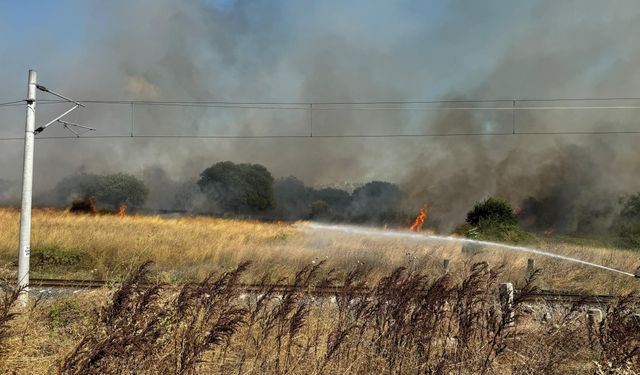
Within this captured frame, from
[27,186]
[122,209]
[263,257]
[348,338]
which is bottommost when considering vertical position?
[263,257]

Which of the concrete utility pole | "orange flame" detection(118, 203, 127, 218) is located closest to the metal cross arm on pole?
the concrete utility pole

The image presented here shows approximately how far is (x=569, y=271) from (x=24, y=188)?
14.6m

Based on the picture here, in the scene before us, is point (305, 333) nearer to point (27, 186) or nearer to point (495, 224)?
point (27, 186)

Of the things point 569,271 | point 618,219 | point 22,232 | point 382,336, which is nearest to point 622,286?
point 569,271

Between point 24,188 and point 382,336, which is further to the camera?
point 24,188

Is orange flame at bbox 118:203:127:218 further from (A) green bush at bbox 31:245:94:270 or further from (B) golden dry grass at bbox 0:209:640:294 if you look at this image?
(A) green bush at bbox 31:245:94:270

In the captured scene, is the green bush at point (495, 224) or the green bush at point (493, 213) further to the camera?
the green bush at point (493, 213)

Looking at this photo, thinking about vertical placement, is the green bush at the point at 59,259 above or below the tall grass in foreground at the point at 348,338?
below

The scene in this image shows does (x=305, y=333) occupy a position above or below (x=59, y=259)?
above

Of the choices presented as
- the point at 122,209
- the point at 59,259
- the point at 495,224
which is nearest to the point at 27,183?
the point at 59,259

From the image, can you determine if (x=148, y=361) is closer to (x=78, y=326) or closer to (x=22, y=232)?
(x=78, y=326)

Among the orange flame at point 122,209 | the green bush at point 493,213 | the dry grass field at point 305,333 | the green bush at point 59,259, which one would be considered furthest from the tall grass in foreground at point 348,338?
the orange flame at point 122,209

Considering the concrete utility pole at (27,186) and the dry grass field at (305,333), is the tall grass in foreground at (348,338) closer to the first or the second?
the dry grass field at (305,333)

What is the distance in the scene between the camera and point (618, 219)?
128 feet
